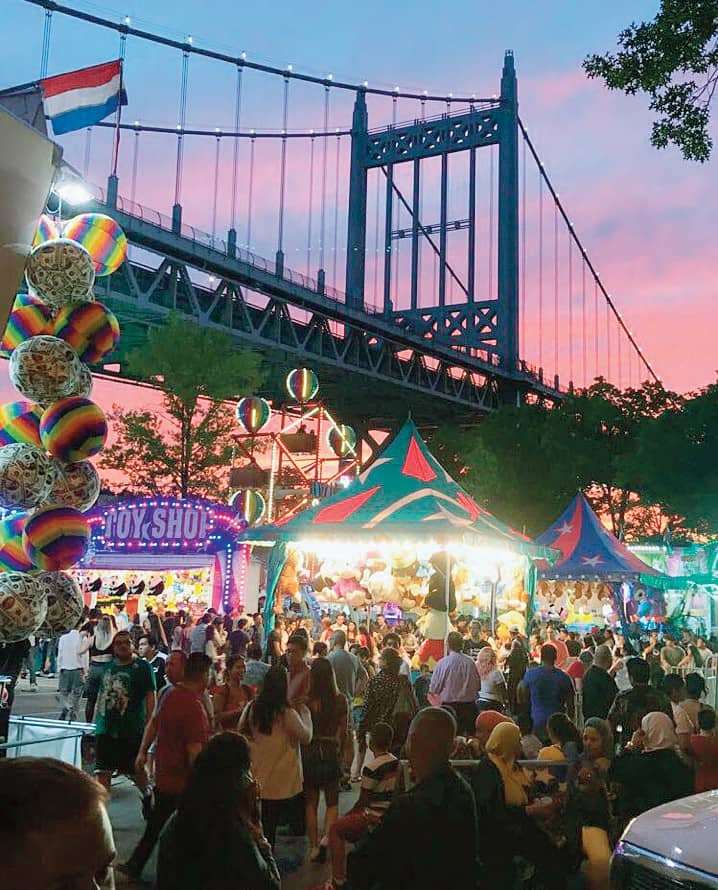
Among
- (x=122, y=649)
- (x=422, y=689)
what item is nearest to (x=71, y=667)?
(x=422, y=689)

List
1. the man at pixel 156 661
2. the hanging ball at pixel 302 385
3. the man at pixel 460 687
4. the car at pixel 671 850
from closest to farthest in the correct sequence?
Answer: 1. the car at pixel 671 850
2. the man at pixel 460 687
3. the man at pixel 156 661
4. the hanging ball at pixel 302 385

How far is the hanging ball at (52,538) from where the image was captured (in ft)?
19.7

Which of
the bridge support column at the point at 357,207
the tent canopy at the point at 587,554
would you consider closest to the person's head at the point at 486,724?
the tent canopy at the point at 587,554

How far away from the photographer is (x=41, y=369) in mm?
5848

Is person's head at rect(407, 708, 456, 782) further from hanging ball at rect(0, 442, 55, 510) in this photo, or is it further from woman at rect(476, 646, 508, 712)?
woman at rect(476, 646, 508, 712)

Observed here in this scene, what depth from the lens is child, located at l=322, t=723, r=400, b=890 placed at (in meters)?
4.69

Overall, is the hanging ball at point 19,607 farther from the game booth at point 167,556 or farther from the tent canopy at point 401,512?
the game booth at point 167,556

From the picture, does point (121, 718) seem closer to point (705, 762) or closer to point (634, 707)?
point (634, 707)

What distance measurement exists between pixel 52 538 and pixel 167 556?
51.6 ft

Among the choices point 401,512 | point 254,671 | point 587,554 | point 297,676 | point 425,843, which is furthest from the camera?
point 587,554

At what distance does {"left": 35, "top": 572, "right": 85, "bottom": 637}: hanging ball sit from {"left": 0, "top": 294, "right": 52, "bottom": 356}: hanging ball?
1620mm

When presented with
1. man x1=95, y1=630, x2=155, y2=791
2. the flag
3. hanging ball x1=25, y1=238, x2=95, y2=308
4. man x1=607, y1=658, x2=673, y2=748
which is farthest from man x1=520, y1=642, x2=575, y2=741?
the flag

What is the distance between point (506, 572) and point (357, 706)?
6252mm

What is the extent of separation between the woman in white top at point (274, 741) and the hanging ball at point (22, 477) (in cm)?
188
